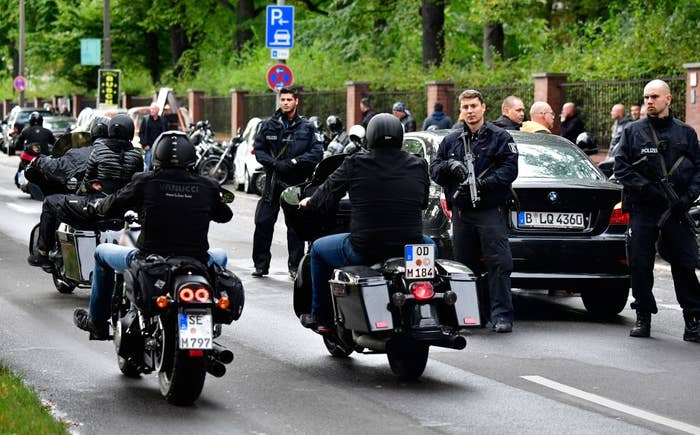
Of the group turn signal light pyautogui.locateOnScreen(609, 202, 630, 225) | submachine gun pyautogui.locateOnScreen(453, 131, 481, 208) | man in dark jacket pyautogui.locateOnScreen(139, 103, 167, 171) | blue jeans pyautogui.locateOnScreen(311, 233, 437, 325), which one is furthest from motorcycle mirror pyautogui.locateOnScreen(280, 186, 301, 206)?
man in dark jacket pyautogui.locateOnScreen(139, 103, 167, 171)

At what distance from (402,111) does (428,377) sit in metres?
17.5

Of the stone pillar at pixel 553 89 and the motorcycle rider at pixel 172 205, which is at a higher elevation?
the stone pillar at pixel 553 89

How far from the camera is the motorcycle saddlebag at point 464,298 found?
8477 mm

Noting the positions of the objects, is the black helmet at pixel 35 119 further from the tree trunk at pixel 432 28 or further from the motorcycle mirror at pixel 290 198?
the tree trunk at pixel 432 28

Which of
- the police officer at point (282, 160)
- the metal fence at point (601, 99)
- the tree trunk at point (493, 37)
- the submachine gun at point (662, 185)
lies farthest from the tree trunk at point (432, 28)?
the submachine gun at point (662, 185)

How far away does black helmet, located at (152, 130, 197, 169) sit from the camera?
8.14m

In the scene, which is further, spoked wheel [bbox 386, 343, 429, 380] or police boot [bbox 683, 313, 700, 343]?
police boot [bbox 683, 313, 700, 343]

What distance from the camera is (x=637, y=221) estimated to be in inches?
416

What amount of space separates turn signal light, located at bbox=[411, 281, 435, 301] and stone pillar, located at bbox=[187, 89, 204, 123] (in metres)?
45.2

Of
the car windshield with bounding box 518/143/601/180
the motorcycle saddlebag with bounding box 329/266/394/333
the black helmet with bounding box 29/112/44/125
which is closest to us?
the motorcycle saddlebag with bounding box 329/266/394/333

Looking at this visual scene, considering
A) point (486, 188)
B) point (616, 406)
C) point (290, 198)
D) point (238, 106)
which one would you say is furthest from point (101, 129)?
point (238, 106)

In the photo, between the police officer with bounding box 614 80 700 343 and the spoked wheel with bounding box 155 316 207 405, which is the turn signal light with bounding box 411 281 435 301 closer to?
the spoked wheel with bounding box 155 316 207 405

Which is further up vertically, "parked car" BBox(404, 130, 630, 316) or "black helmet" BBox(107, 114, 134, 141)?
"black helmet" BBox(107, 114, 134, 141)

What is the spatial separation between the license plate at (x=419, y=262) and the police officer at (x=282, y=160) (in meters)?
5.85
